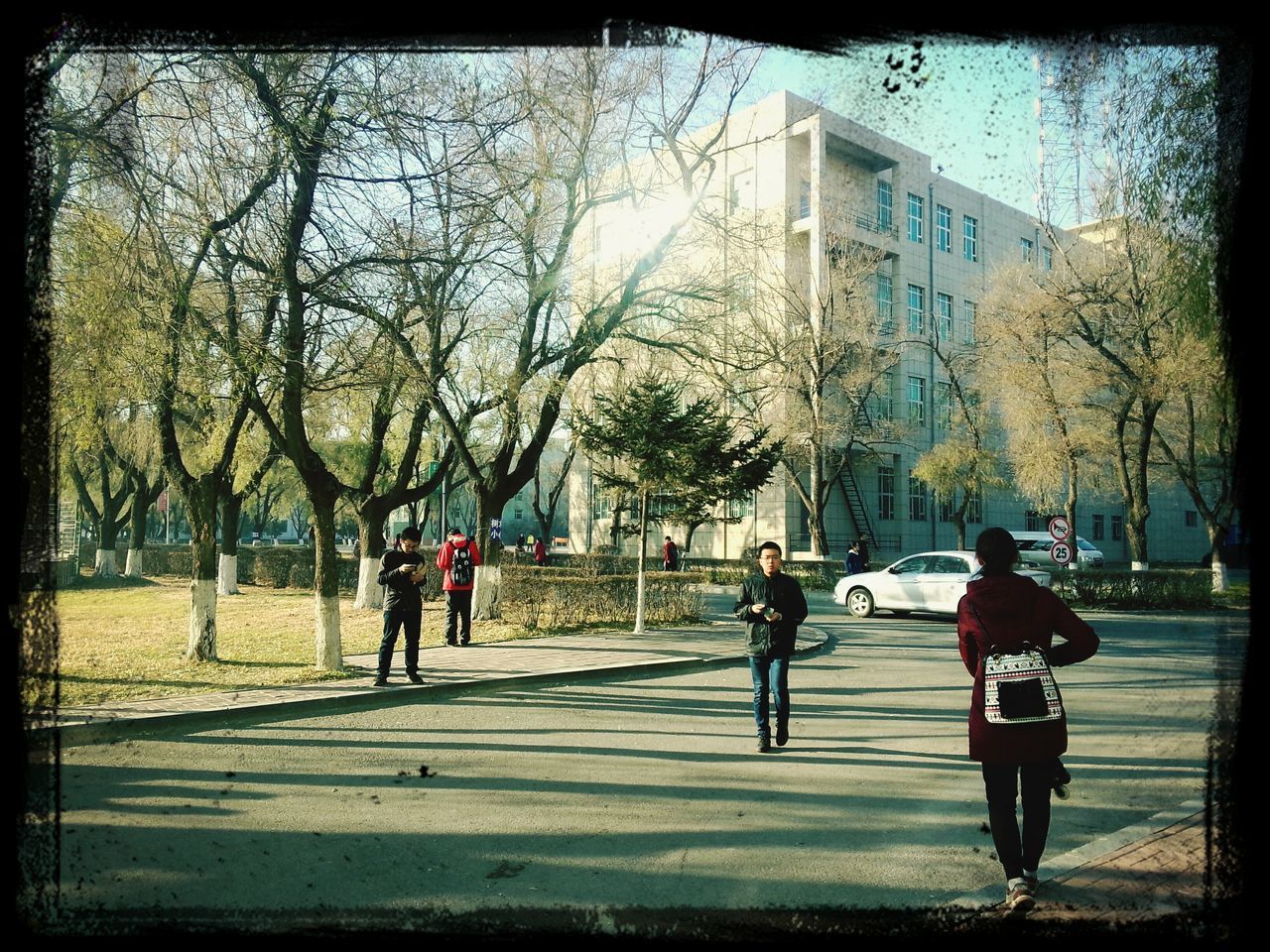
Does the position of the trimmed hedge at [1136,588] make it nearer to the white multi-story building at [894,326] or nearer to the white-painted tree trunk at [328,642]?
the white multi-story building at [894,326]

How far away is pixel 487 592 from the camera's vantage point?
17.5 metres

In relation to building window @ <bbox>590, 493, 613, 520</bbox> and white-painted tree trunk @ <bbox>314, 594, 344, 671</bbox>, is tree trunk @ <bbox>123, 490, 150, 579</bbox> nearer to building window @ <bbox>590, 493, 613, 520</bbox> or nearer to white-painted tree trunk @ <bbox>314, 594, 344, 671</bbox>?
building window @ <bbox>590, 493, 613, 520</bbox>

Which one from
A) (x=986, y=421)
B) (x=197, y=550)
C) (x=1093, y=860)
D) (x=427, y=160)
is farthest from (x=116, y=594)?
(x=986, y=421)

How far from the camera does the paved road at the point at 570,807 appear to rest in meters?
4.14

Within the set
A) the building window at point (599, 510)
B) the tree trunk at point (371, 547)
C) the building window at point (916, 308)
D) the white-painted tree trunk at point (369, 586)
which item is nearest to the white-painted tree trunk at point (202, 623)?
the tree trunk at point (371, 547)

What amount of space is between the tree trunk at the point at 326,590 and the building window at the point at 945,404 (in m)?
28.6

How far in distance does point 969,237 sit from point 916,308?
15.9ft

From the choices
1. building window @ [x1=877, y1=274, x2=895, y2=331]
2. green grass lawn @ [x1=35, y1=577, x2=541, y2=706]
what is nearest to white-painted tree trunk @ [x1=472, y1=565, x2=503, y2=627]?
green grass lawn @ [x1=35, y1=577, x2=541, y2=706]

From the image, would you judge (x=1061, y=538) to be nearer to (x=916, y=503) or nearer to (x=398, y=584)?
(x=398, y=584)

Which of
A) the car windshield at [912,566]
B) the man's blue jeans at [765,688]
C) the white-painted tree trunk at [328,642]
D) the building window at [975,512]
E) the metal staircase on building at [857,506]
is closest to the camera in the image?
the man's blue jeans at [765,688]

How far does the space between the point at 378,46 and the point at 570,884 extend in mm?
4168

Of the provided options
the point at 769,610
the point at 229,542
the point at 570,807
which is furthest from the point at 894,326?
the point at 570,807

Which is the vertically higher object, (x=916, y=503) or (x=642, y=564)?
(x=916, y=503)

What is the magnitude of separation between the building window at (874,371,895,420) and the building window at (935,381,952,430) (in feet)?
7.27
